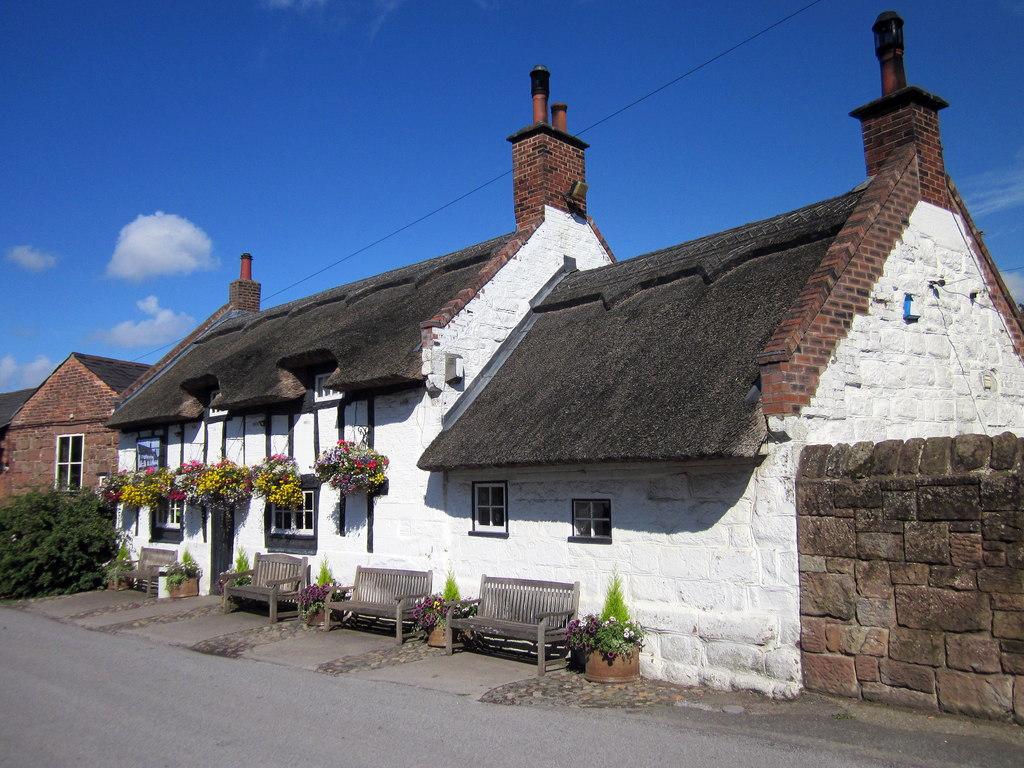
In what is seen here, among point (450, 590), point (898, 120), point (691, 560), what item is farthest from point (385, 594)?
point (898, 120)

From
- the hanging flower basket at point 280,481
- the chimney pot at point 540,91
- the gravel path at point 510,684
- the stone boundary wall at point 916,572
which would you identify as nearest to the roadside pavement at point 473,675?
the gravel path at point 510,684

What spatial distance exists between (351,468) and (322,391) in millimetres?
2092

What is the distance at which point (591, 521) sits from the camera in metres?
8.92

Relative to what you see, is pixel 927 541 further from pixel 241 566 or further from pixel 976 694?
pixel 241 566

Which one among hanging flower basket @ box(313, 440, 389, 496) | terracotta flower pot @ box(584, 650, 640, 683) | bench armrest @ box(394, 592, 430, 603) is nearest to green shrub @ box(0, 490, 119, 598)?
hanging flower basket @ box(313, 440, 389, 496)

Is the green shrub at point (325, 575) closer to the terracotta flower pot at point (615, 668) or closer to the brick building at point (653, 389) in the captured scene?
the brick building at point (653, 389)

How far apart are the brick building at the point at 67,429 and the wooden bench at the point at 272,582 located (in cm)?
780

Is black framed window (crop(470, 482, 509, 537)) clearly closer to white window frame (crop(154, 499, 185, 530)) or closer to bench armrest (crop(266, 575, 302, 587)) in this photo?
bench armrest (crop(266, 575, 302, 587))

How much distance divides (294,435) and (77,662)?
15.4ft

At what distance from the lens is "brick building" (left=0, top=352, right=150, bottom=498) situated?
19438 mm

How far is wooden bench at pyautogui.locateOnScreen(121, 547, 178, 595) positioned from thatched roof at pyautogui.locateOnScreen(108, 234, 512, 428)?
2.56m

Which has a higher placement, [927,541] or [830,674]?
[927,541]

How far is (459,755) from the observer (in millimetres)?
5965

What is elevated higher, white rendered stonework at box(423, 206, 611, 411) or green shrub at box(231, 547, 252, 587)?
white rendered stonework at box(423, 206, 611, 411)
